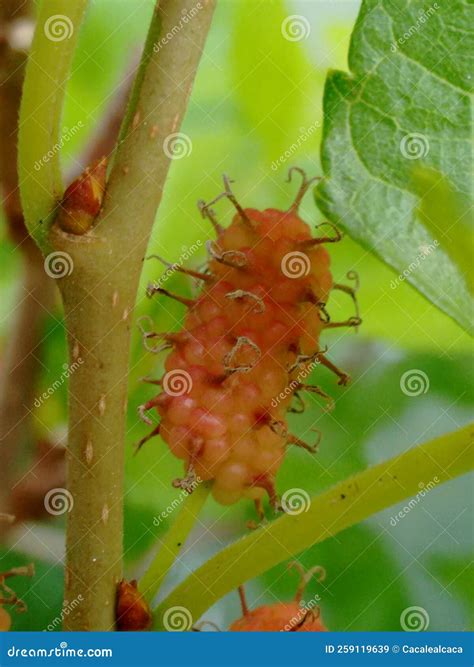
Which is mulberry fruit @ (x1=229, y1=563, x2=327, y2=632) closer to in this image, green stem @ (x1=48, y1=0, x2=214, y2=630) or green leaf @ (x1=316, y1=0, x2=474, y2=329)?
green stem @ (x1=48, y1=0, x2=214, y2=630)

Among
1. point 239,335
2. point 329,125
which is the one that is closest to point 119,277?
point 239,335

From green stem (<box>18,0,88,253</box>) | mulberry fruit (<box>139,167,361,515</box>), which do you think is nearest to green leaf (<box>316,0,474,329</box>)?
mulberry fruit (<box>139,167,361,515</box>)

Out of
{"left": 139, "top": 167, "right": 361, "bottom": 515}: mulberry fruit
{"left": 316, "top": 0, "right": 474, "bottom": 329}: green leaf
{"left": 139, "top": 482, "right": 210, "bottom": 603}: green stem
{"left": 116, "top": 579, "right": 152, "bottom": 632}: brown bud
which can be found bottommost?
{"left": 116, "top": 579, "right": 152, "bottom": 632}: brown bud

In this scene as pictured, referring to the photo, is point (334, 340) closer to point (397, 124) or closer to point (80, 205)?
point (397, 124)

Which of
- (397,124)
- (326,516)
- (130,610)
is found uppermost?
(397,124)

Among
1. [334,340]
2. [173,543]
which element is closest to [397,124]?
[334,340]

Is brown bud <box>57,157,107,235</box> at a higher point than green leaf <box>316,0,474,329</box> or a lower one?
lower
